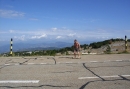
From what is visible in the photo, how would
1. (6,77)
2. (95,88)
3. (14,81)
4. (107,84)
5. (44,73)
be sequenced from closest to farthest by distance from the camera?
(95,88)
(107,84)
(14,81)
(6,77)
(44,73)

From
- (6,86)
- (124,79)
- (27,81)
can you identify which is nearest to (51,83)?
(27,81)

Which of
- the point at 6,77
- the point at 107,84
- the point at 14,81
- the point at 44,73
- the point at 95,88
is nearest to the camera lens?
the point at 95,88

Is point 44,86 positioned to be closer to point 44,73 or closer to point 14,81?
point 14,81

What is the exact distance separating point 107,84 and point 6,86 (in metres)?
3.36

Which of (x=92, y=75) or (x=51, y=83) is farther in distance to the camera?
(x=92, y=75)

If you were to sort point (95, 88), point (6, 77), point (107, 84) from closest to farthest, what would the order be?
point (95, 88) → point (107, 84) → point (6, 77)

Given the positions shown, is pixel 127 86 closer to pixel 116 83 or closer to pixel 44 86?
pixel 116 83

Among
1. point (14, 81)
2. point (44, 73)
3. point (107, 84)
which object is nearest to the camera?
point (107, 84)

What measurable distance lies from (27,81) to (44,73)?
1548mm

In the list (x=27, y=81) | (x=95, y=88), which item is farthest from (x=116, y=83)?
(x=27, y=81)

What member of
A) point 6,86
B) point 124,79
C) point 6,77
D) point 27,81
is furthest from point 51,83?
point 124,79

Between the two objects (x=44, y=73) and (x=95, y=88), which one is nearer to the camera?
(x=95, y=88)

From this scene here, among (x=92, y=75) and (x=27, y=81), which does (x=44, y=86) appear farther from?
(x=92, y=75)

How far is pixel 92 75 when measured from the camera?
8734 millimetres
